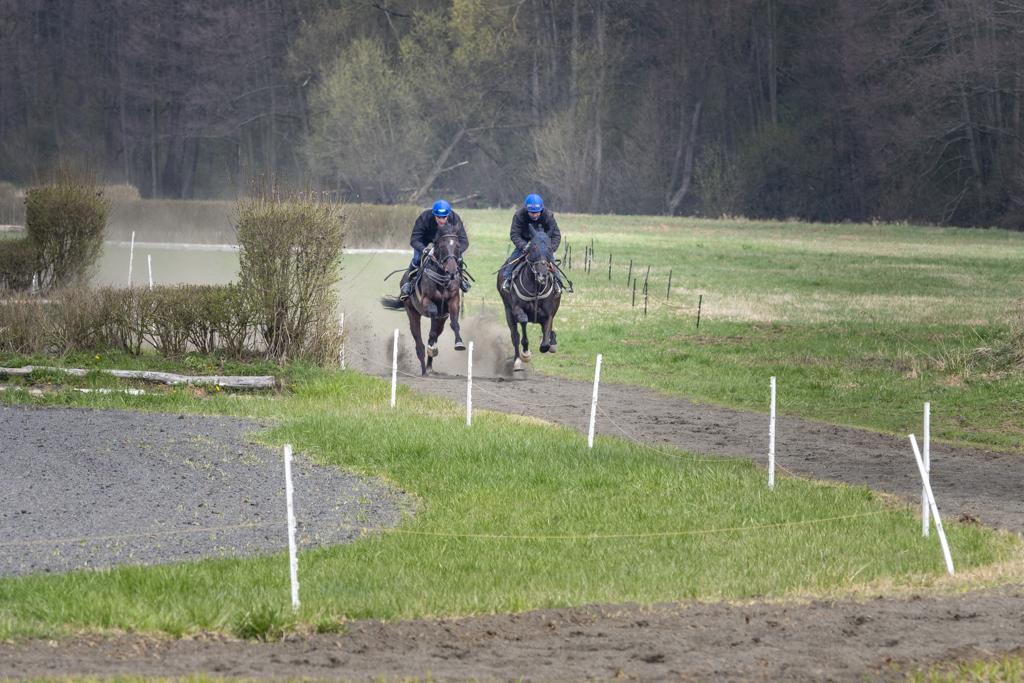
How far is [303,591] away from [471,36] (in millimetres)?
75193

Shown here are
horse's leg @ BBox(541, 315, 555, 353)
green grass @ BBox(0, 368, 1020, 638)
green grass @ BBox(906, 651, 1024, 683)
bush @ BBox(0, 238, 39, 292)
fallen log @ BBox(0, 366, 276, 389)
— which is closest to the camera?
green grass @ BBox(906, 651, 1024, 683)

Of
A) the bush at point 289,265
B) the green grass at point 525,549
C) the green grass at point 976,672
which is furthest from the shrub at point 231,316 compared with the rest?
the green grass at point 976,672

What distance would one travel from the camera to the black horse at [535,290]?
2303 cm

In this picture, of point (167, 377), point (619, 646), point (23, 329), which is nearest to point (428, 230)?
point (167, 377)

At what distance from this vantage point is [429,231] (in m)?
24.3

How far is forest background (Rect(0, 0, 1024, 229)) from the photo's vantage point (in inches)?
3157

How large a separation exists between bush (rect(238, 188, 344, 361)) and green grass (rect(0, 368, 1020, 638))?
196 inches

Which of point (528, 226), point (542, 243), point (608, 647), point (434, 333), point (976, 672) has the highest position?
point (528, 226)

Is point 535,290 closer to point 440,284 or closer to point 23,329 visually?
point 440,284

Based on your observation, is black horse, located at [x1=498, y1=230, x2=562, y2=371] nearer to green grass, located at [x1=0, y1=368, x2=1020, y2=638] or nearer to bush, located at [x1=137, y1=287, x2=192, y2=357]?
bush, located at [x1=137, y1=287, x2=192, y2=357]

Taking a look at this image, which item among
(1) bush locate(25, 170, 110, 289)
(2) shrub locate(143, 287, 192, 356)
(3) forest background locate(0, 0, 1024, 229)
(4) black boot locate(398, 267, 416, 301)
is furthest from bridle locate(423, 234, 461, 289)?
(3) forest background locate(0, 0, 1024, 229)

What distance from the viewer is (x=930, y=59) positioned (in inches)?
2766

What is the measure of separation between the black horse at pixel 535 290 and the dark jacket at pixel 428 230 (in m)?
0.95

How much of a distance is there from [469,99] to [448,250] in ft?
209
